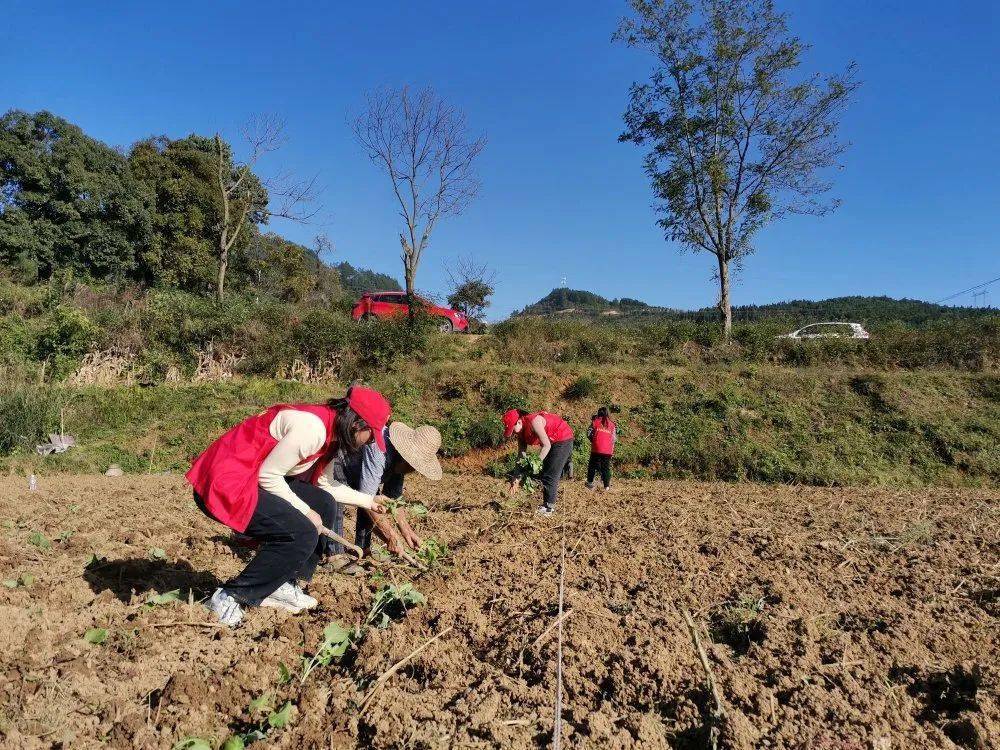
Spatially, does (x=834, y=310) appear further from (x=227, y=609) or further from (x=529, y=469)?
(x=227, y=609)

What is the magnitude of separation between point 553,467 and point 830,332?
40.9ft

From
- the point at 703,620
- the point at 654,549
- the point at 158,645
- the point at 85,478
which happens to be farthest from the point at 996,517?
the point at 85,478

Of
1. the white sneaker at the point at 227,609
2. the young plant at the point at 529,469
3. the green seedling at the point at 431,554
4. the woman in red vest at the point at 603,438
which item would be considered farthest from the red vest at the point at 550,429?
the white sneaker at the point at 227,609

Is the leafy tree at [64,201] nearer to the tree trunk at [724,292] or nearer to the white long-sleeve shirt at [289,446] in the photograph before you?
the tree trunk at [724,292]

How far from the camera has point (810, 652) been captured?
296 centimetres

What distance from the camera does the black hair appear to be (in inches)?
123

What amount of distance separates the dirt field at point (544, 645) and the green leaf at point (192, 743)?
10 cm

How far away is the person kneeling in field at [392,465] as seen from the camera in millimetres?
4078

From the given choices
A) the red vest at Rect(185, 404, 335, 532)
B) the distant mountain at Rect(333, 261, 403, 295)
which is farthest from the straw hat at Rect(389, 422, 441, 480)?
the distant mountain at Rect(333, 261, 403, 295)

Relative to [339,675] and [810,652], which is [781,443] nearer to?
[810,652]

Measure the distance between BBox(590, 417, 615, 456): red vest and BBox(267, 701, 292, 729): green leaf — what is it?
6314 millimetres

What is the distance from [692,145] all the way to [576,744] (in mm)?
16810

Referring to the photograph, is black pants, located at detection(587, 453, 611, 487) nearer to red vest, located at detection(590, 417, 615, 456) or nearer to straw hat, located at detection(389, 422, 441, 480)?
red vest, located at detection(590, 417, 615, 456)

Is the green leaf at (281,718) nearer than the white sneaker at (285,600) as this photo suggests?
Yes
